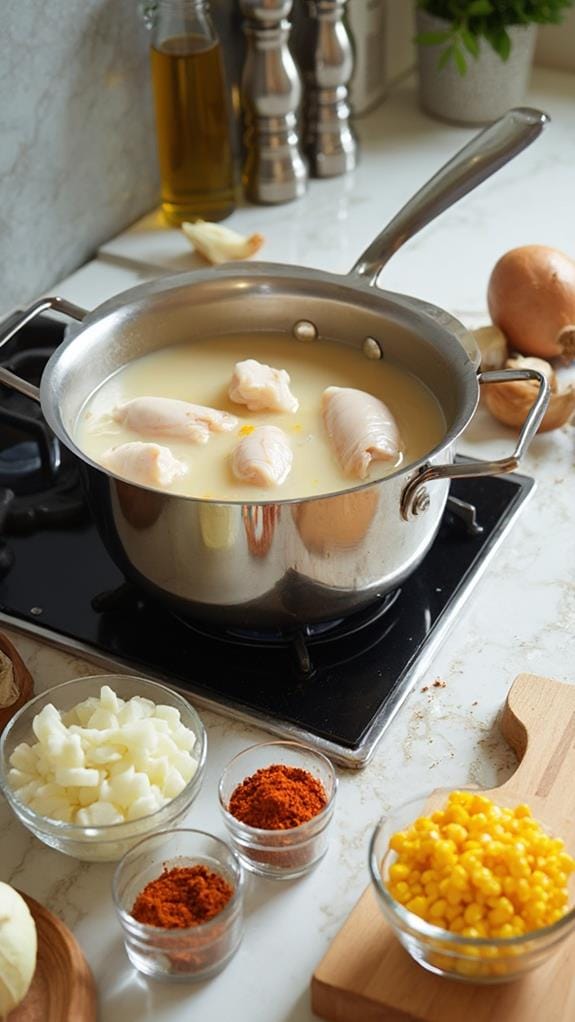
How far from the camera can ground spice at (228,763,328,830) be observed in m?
0.99

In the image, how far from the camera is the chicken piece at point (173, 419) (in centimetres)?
129

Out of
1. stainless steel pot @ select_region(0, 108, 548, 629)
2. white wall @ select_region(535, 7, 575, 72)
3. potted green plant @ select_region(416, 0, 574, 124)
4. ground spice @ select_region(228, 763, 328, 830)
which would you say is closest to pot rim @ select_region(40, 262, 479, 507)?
stainless steel pot @ select_region(0, 108, 548, 629)

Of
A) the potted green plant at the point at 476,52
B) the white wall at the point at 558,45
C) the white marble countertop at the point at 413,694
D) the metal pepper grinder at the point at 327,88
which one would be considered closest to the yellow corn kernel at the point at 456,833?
the white marble countertop at the point at 413,694

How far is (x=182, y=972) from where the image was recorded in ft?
3.06

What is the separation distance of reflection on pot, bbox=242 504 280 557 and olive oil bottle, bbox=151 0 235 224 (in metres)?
0.91

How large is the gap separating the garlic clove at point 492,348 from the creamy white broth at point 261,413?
0.21 meters

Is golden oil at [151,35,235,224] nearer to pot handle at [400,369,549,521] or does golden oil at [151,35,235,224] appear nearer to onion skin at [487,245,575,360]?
onion skin at [487,245,575,360]

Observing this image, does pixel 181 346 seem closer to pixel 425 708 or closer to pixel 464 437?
Answer: pixel 464 437

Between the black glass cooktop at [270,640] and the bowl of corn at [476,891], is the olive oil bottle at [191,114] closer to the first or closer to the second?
the black glass cooktop at [270,640]

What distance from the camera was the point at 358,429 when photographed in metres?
1.26

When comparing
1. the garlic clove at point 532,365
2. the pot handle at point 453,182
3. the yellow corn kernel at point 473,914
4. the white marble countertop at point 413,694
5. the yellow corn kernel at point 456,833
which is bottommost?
the white marble countertop at point 413,694

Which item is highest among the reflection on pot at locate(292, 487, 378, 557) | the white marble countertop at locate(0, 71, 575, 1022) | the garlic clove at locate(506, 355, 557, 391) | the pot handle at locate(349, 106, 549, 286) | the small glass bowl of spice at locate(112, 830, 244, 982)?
the pot handle at locate(349, 106, 549, 286)

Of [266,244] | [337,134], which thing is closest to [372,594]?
[266,244]

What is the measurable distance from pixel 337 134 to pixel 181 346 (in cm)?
71
